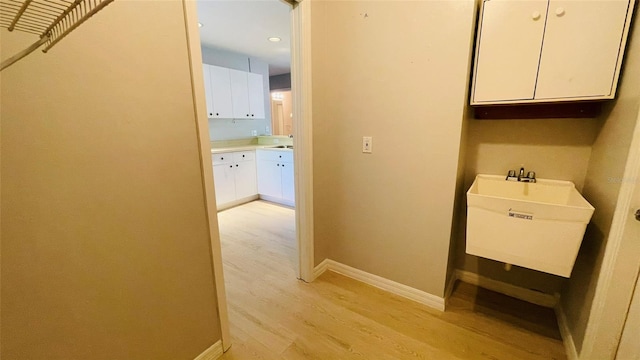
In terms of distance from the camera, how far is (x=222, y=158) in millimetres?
3766

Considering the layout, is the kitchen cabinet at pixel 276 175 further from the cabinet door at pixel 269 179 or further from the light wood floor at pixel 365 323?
the light wood floor at pixel 365 323

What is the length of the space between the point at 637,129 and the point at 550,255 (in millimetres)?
619

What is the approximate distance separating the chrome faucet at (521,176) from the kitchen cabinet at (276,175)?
265 cm

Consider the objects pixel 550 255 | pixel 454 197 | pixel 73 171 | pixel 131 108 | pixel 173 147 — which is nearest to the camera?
pixel 73 171

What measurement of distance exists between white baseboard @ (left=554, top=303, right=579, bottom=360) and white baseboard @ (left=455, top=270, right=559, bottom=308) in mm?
60

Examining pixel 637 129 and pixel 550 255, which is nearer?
pixel 637 129

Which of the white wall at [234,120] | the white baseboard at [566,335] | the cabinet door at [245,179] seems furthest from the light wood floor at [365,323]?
the white wall at [234,120]

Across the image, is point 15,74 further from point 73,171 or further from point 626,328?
point 626,328

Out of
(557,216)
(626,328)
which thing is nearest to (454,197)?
(557,216)

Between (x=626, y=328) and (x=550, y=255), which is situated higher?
(x=550, y=255)

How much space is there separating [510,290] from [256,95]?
13.7 ft

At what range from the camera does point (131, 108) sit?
0.98 meters

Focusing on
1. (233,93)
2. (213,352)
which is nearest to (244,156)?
(233,93)

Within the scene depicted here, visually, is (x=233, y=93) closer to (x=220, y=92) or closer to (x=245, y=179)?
(x=220, y=92)
